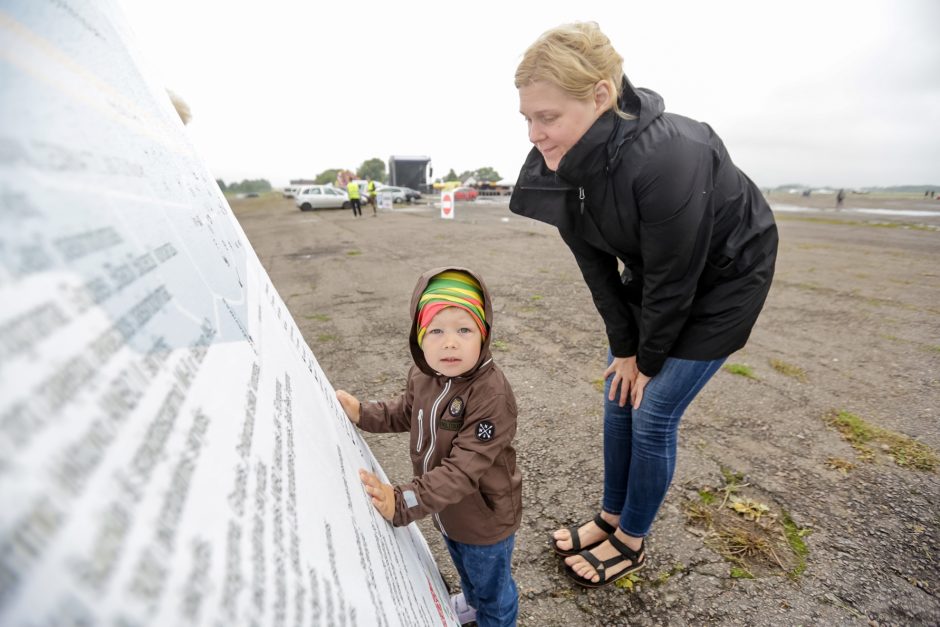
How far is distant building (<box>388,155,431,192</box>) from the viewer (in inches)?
1188

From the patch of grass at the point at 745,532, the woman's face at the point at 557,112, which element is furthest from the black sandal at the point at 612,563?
the woman's face at the point at 557,112

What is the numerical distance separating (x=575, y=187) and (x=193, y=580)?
53.4 inches

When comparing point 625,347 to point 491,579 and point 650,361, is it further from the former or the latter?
point 491,579

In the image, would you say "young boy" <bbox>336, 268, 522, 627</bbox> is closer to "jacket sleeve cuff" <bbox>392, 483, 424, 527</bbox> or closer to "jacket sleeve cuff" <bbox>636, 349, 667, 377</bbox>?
"jacket sleeve cuff" <bbox>392, 483, 424, 527</bbox>

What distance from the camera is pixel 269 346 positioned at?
0.77m

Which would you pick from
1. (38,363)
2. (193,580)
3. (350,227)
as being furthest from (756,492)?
(350,227)

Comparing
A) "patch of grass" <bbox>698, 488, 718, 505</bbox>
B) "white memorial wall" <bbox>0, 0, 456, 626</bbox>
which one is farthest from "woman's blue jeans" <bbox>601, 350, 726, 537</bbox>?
"white memorial wall" <bbox>0, 0, 456, 626</bbox>

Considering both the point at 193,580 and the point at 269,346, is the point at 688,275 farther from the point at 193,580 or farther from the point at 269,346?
the point at 193,580

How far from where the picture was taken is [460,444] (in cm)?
123

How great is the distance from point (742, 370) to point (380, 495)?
3.17m

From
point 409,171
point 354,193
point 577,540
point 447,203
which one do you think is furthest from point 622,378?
point 409,171

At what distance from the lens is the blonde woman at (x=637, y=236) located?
122 cm

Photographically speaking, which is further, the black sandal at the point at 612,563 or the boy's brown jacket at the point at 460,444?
the black sandal at the point at 612,563

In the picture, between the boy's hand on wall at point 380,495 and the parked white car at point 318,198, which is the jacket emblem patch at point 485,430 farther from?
the parked white car at point 318,198
